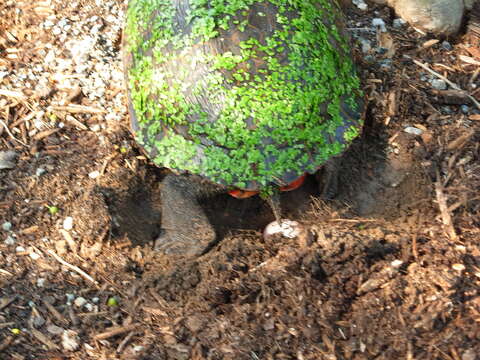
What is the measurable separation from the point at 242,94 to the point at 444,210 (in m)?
1.48

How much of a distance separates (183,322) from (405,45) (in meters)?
2.82

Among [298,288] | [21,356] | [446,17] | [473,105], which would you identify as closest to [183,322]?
[298,288]

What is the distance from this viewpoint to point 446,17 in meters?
4.66

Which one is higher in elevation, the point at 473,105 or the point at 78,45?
the point at 78,45

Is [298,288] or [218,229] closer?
[298,288]

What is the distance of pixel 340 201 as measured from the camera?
12.9 ft

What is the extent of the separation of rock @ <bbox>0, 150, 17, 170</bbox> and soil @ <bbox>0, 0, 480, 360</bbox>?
0.07 meters

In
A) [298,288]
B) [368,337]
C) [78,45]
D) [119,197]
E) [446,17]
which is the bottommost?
[368,337]

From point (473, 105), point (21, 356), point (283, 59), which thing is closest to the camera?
point (21, 356)

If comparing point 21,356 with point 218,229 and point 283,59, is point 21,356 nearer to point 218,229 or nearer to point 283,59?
point 218,229

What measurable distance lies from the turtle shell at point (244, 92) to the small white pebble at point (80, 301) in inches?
35.5

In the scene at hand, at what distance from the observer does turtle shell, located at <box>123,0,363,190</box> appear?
3332 millimetres

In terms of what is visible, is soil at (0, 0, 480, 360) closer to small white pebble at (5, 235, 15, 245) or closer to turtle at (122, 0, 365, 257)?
small white pebble at (5, 235, 15, 245)

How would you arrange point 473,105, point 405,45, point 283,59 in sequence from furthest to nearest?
point 405,45, point 473,105, point 283,59
